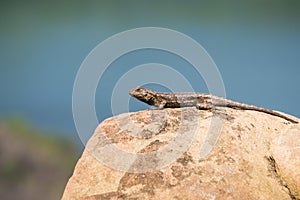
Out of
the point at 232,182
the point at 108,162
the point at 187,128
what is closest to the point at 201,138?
the point at 187,128

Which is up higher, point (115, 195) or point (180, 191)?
point (180, 191)

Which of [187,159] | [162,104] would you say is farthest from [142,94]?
[187,159]

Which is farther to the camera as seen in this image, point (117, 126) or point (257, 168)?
point (117, 126)

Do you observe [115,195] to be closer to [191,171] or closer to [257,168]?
[191,171]

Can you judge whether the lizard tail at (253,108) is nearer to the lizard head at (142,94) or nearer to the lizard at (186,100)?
the lizard at (186,100)

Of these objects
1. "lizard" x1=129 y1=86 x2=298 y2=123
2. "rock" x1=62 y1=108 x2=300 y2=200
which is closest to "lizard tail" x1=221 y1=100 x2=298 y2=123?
"lizard" x1=129 y1=86 x2=298 y2=123

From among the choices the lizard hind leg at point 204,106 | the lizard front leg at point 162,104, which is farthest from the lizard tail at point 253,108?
the lizard front leg at point 162,104

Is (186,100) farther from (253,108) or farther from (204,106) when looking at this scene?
(253,108)
